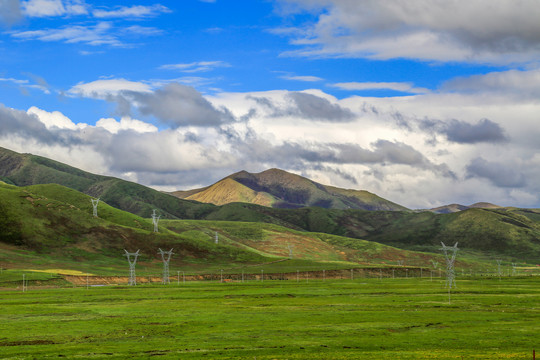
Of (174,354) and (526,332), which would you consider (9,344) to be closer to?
(174,354)

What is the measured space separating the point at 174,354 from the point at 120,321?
32477 mm

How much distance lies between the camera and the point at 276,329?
236 feet

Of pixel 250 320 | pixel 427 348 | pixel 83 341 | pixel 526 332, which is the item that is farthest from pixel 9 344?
pixel 526 332

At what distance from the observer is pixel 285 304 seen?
110562mm

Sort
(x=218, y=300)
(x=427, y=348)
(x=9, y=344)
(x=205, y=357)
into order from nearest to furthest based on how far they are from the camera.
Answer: (x=205, y=357), (x=427, y=348), (x=9, y=344), (x=218, y=300)

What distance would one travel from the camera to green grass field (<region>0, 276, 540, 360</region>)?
5588cm

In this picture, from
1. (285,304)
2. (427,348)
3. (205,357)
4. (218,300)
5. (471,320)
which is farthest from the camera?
(218,300)

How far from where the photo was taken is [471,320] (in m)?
80.7

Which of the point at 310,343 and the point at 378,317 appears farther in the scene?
the point at 378,317

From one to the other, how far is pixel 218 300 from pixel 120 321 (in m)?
42.3

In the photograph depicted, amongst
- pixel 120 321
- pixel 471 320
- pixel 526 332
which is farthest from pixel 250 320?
pixel 526 332

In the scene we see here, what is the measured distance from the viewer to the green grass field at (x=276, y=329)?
55.9 m

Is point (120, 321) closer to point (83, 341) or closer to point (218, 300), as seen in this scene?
point (83, 341)

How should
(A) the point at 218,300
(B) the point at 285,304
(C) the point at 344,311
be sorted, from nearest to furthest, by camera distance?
(C) the point at 344,311 → (B) the point at 285,304 → (A) the point at 218,300
